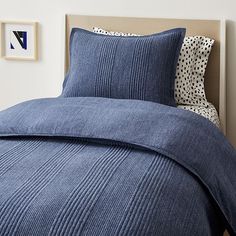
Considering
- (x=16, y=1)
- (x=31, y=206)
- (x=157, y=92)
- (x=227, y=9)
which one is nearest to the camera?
(x=31, y=206)

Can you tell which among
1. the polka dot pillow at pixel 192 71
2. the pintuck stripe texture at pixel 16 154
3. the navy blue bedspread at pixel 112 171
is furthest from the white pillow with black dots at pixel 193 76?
the pintuck stripe texture at pixel 16 154

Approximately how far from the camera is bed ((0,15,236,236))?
4.48 ft

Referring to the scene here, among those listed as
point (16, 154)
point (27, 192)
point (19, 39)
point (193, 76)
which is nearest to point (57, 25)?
point (19, 39)

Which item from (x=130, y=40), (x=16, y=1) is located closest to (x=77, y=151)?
(x=130, y=40)

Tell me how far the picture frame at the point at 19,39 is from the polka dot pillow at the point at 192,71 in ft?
2.95

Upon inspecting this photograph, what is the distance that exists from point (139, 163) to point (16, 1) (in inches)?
67.1

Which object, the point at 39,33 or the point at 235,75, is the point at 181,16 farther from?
the point at 39,33

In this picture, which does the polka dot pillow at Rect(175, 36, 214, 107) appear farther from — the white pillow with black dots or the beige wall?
the beige wall

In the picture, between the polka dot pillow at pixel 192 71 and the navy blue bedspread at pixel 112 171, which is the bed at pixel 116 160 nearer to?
the navy blue bedspread at pixel 112 171

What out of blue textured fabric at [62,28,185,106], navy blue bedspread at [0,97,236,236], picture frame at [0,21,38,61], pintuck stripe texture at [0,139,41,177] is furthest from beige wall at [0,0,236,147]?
pintuck stripe texture at [0,139,41,177]

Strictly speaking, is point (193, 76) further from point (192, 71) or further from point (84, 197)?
point (84, 197)

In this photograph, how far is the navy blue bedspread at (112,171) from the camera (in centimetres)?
136

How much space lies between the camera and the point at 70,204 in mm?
1390

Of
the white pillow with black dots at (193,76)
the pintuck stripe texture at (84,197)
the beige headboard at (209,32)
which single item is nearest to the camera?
the pintuck stripe texture at (84,197)
